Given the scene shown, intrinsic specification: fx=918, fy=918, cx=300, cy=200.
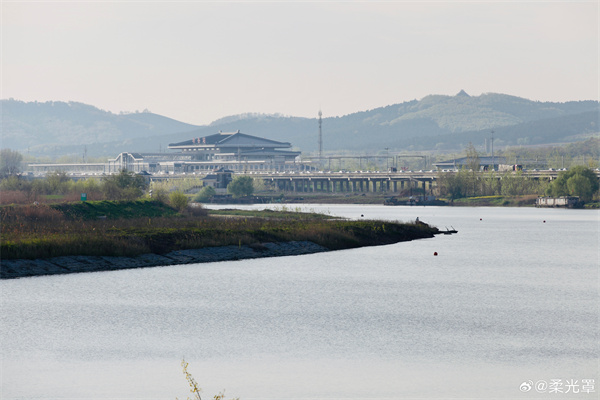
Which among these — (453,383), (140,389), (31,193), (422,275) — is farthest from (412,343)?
(31,193)

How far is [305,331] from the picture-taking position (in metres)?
50.7

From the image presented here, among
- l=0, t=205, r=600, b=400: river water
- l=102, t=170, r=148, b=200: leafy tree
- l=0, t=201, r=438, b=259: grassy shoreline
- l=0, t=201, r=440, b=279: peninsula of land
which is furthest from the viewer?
l=102, t=170, r=148, b=200: leafy tree

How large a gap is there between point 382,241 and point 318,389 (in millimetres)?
74665

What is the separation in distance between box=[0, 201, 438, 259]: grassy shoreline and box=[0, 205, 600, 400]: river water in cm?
592

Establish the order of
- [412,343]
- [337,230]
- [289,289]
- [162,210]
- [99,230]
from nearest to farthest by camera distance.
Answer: [412,343], [289,289], [99,230], [337,230], [162,210]

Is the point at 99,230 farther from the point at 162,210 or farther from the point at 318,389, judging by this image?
the point at 318,389

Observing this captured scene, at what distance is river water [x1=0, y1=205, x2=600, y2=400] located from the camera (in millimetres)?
38812

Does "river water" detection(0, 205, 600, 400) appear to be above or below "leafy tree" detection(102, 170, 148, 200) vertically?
below

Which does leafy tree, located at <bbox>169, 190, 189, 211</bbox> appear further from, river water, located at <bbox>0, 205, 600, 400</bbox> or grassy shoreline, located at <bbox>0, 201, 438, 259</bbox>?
river water, located at <bbox>0, 205, 600, 400</bbox>

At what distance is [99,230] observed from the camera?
90188 millimetres

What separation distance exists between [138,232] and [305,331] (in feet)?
143

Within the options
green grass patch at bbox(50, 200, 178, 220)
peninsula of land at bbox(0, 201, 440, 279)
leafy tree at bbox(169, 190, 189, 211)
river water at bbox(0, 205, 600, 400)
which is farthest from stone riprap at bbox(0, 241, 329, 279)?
leafy tree at bbox(169, 190, 189, 211)

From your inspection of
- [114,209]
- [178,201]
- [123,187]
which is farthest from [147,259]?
[123,187]

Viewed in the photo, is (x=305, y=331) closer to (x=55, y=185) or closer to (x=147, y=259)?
(x=147, y=259)
